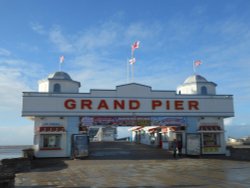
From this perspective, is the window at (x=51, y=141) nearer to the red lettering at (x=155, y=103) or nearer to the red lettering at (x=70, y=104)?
the red lettering at (x=70, y=104)

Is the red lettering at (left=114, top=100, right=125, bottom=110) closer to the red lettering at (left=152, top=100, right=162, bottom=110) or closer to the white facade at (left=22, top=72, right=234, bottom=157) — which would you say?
the white facade at (left=22, top=72, right=234, bottom=157)

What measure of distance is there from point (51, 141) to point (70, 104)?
4.13m

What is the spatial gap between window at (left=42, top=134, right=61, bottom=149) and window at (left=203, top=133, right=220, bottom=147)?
→ 1534 centimetres

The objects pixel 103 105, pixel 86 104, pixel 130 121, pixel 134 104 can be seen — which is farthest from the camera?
pixel 134 104

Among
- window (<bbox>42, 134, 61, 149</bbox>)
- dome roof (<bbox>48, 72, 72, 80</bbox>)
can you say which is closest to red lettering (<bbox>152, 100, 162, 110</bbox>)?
dome roof (<bbox>48, 72, 72, 80</bbox>)

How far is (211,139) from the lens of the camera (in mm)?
35406

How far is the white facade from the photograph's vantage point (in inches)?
1271

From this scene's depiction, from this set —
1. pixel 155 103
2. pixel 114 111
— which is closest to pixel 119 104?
pixel 114 111

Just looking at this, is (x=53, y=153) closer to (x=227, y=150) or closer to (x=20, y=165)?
(x=20, y=165)

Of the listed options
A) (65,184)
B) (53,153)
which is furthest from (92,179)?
(53,153)

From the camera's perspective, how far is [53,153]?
32219 millimetres

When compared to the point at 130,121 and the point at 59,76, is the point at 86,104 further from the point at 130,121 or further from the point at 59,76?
the point at 59,76

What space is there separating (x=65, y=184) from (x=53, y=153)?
17275mm

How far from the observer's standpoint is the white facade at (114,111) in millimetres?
32281
